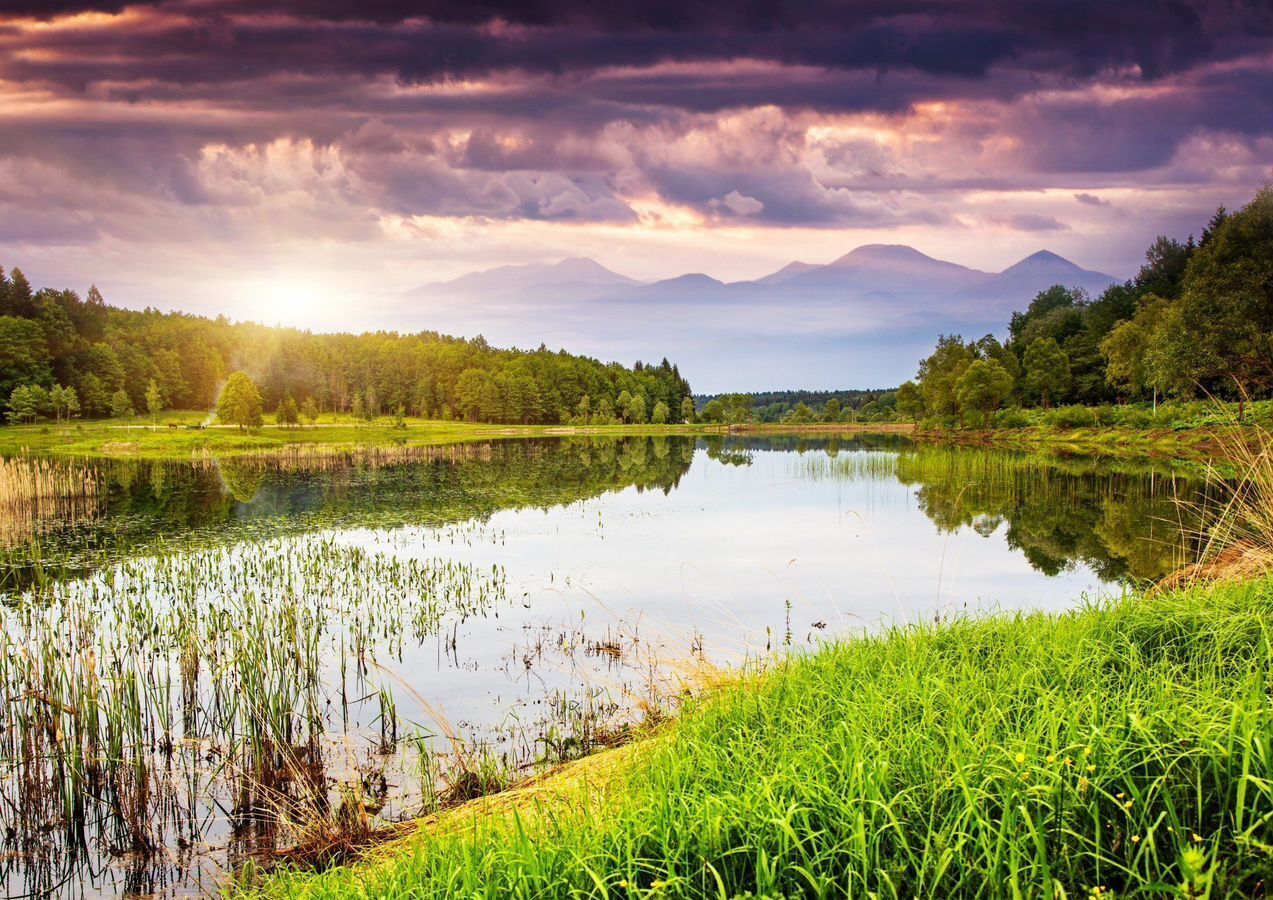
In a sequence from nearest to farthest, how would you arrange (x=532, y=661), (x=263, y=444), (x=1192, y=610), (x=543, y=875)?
1. (x=543, y=875)
2. (x=1192, y=610)
3. (x=532, y=661)
4. (x=263, y=444)

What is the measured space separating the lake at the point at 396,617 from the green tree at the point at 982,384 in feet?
169

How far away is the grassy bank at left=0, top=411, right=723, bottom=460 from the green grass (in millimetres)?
67222

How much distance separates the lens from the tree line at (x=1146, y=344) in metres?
44.3

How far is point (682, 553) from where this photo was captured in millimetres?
22609

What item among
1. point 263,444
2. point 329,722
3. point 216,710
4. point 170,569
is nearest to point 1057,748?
point 329,722

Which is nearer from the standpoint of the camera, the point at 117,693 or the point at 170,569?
the point at 117,693

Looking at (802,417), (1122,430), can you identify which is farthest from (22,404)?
(802,417)

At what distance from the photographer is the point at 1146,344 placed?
70.1 meters

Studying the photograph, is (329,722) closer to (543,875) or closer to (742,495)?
(543,875)

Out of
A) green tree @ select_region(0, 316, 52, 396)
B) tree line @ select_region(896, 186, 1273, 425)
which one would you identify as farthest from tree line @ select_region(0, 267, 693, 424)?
tree line @ select_region(896, 186, 1273, 425)

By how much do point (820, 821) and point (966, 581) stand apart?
15809 mm

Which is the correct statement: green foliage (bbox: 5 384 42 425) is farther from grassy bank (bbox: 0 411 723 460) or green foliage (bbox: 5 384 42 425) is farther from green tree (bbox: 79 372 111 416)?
green tree (bbox: 79 372 111 416)

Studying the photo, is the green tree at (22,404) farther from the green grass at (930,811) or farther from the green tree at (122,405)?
the green grass at (930,811)

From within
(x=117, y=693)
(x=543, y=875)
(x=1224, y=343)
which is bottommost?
(x=117, y=693)
